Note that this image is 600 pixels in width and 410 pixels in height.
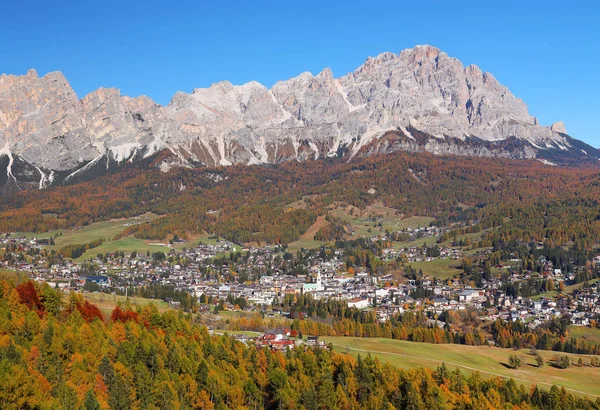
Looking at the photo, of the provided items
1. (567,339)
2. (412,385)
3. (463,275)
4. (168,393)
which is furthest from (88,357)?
(463,275)

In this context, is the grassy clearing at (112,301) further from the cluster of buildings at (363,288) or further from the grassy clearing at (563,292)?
the grassy clearing at (563,292)

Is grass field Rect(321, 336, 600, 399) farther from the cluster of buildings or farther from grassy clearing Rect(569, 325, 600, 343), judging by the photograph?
the cluster of buildings

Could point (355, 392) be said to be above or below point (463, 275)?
below

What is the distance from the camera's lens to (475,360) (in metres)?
100

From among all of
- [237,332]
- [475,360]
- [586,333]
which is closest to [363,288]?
[586,333]

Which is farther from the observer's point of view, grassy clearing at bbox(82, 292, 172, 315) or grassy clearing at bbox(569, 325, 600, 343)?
grassy clearing at bbox(569, 325, 600, 343)

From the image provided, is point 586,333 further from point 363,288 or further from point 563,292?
point 363,288

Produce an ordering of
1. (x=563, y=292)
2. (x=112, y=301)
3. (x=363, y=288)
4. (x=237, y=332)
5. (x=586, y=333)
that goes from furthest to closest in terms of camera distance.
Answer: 1. (x=363, y=288)
2. (x=563, y=292)
3. (x=112, y=301)
4. (x=586, y=333)
5. (x=237, y=332)

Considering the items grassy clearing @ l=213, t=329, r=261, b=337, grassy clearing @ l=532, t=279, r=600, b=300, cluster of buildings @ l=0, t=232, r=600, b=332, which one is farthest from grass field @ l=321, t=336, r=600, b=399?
grassy clearing @ l=532, t=279, r=600, b=300

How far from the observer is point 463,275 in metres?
188

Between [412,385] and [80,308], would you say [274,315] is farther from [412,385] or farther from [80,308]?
[412,385]

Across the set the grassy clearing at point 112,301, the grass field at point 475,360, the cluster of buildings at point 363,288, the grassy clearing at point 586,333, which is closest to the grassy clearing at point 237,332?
the grass field at point 475,360

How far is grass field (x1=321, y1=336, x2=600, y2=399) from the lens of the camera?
91.1 meters

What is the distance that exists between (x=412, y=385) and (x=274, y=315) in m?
67.3
